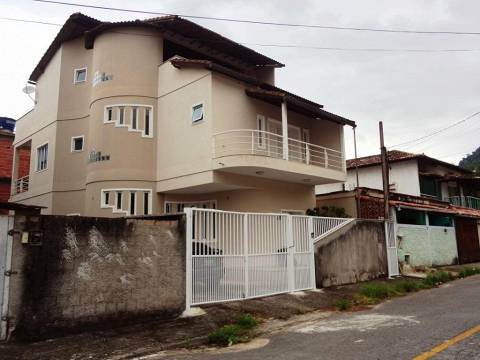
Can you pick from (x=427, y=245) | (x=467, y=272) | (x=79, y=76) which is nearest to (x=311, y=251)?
(x=467, y=272)

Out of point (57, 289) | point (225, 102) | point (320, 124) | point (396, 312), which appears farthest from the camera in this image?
point (320, 124)

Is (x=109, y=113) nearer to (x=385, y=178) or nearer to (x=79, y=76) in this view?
(x=79, y=76)

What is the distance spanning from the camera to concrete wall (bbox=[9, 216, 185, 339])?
677cm

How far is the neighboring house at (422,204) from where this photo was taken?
64.8 feet

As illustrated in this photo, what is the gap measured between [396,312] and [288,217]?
3.65m

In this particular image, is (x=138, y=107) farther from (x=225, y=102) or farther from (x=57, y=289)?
(x=57, y=289)

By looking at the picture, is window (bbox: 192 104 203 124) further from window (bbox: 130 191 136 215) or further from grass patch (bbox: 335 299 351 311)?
grass patch (bbox: 335 299 351 311)

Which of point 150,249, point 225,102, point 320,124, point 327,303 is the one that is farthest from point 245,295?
point 320,124

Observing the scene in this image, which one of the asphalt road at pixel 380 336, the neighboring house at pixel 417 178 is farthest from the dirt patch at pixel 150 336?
the neighboring house at pixel 417 178

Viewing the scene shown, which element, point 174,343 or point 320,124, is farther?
point 320,124

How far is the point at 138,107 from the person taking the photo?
17516mm

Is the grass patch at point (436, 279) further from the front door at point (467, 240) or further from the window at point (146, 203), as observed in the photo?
the window at point (146, 203)

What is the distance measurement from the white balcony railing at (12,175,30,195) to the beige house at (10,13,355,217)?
228 centimetres

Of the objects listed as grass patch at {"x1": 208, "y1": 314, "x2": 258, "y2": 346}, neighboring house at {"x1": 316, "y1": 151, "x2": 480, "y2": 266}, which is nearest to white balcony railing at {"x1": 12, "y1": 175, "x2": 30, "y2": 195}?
neighboring house at {"x1": 316, "y1": 151, "x2": 480, "y2": 266}
